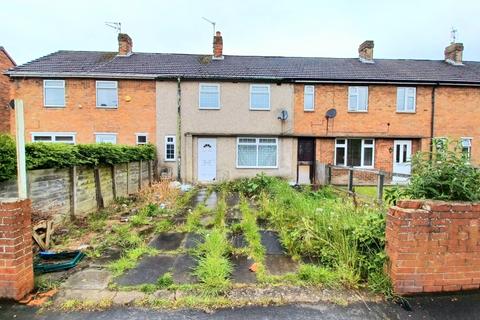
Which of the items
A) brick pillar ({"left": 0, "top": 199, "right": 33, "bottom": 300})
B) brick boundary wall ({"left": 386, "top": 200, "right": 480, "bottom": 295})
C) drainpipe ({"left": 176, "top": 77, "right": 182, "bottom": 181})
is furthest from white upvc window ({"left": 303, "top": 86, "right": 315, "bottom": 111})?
brick pillar ({"left": 0, "top": 199, "right": 33, "bottom": 300})

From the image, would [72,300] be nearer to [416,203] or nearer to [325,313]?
[325,313]

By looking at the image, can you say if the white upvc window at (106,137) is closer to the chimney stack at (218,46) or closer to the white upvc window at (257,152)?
the white upvc window at (257,152)

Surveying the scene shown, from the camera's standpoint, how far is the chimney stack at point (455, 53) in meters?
16.2

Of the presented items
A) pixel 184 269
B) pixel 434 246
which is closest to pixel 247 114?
pixel 184 269

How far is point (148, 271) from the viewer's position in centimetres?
357

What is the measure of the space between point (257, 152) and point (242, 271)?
35.1ft

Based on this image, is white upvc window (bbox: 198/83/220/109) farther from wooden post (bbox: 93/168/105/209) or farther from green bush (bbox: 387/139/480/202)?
green bush (bbox: 387/139/480/202)

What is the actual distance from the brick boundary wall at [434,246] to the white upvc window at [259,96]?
11438mm

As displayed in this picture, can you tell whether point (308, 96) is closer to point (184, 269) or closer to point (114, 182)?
point (114, 182)

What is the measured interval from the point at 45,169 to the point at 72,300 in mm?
3251

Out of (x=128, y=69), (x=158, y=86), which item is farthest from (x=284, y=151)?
(x=128, y=69)

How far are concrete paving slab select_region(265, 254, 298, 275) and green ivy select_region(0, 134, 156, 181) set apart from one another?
411cm

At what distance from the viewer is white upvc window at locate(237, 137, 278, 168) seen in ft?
45.9

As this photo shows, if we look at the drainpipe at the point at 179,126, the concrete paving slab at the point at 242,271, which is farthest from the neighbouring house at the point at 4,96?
the concrete paving slab at the point at 242,271
